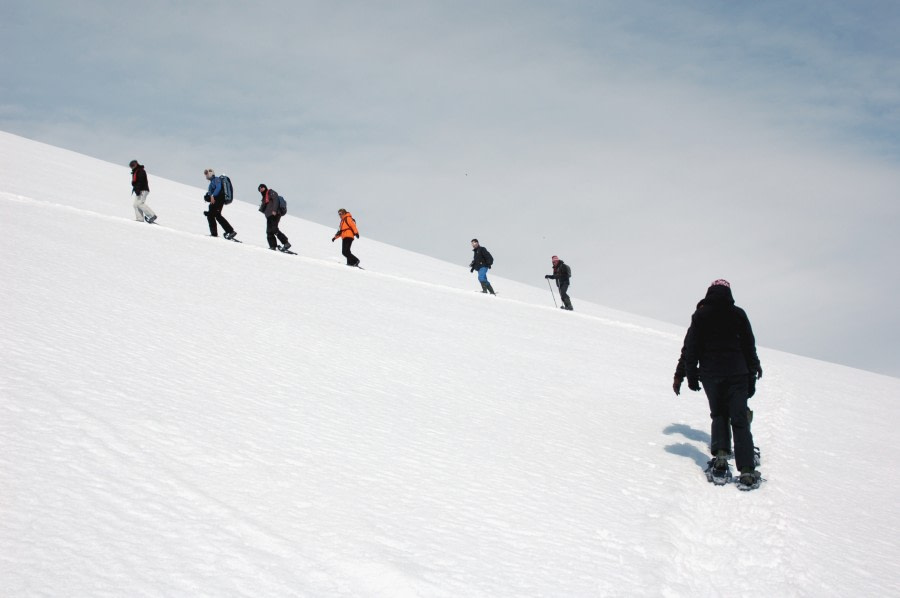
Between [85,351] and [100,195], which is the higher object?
[100,195]

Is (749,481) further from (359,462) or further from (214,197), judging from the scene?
(214,197)

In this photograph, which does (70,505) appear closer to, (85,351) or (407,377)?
(85,351)

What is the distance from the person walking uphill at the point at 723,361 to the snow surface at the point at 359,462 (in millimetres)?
507

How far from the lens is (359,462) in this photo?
14.0 ft

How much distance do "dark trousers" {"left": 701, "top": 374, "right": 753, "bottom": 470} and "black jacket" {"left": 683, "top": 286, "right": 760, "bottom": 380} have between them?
0.27ft

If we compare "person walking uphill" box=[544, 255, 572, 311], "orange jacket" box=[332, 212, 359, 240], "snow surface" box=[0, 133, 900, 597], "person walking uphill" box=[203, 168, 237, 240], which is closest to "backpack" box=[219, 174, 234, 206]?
"person walking uphill" box=[203, 168, 237, 240]

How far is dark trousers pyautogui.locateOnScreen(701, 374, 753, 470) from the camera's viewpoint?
5574mm

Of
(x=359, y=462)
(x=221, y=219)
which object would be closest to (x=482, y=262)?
(x=221, y=219)

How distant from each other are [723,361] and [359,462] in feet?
11.6

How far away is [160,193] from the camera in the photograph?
26016mm

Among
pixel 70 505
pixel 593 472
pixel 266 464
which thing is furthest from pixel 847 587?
pixel 70 505

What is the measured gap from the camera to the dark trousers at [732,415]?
219 inches

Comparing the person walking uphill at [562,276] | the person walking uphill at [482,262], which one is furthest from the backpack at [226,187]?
the person walking uphill at [562,276]

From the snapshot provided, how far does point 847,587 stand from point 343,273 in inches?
485
